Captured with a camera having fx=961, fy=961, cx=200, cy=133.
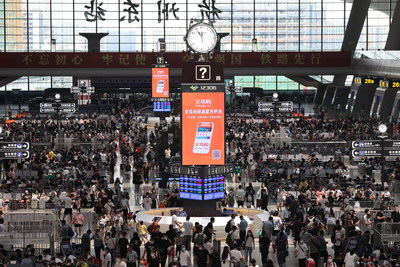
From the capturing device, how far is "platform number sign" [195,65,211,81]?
96.4 feet

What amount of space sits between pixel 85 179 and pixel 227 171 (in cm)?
887

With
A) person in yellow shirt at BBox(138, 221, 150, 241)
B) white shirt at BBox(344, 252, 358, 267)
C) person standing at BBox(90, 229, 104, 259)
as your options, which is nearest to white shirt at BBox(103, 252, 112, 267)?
person standing at BBox(90, 229, 104, 259)

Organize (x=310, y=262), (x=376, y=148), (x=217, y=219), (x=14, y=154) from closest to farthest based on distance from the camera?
(x=310, y=262) → (x=14, y=154) → (x=217, y=219) → (x=376, y=148)

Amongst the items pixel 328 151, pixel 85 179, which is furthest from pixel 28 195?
pixel 328 151

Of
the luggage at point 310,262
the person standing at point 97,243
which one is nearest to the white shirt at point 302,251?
the luggage at point 310,262

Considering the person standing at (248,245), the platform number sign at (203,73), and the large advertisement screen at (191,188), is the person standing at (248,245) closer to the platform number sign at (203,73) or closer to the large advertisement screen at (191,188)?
the large advertisement screen at (191,188)

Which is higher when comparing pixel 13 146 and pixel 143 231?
pixel 13 146

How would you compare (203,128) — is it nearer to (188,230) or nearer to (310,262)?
(188,230)

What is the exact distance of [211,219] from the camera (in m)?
25.0

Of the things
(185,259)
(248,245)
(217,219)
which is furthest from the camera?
(217,219)

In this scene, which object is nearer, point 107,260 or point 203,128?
point 107,260

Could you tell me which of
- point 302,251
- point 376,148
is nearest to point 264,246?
point 302,251

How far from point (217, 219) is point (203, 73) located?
14.8 feet

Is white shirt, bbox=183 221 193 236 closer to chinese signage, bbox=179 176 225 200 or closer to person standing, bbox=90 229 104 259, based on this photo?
person standing, bbox=90 229 104 259
